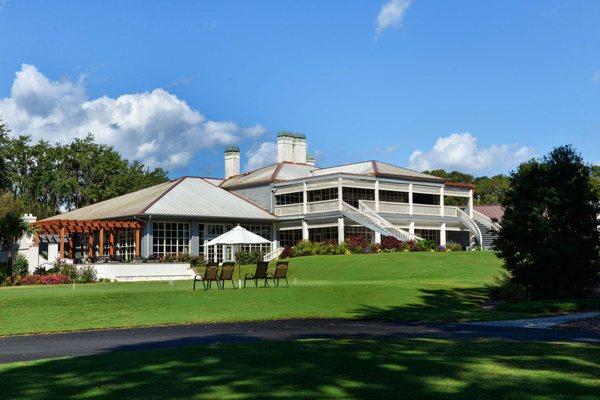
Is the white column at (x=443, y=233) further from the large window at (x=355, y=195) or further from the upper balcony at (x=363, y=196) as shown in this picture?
the large window at (x=355, y=195)

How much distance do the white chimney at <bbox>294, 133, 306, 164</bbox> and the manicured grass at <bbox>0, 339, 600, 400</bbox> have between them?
51.2m

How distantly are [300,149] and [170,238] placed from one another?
1896 cm

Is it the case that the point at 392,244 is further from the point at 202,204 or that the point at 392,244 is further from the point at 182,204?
the point at 182,204

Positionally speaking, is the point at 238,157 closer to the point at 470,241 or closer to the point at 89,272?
the point at 470,241

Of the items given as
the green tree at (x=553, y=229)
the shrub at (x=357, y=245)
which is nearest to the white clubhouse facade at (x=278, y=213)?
the shrub at (x=357, y=245)

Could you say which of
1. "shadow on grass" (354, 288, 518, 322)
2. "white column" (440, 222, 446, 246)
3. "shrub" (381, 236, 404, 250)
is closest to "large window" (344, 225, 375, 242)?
"white column" (440, 222, 446, 246)

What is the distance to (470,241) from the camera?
55.4 m

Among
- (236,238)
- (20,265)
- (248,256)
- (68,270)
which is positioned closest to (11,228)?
(20,265)

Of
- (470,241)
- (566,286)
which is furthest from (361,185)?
(566,286)

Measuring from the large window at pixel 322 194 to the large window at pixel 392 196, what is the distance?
4.41 m

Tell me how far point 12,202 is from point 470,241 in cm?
3445

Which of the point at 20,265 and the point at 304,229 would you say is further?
the point at 304,229

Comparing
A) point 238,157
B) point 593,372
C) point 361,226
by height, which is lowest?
point 593,372

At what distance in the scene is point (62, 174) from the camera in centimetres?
7088
